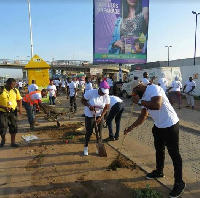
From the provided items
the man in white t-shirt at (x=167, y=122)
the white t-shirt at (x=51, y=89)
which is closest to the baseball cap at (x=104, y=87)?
the man in white t-shirt at (x=167, y=122)

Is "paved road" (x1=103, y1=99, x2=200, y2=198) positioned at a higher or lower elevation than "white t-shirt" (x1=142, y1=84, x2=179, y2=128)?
lower

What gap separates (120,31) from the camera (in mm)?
18500

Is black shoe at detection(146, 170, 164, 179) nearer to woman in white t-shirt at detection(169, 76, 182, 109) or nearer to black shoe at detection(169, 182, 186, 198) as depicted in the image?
black shoe at detection(169, 182, 186, 198)

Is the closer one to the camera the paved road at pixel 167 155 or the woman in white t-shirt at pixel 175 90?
the paved road at pixel 167 155

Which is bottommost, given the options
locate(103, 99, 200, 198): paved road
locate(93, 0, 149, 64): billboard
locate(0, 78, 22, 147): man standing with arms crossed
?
locate(103, 99, 200, 198): paved road

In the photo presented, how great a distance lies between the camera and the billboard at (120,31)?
17719mm

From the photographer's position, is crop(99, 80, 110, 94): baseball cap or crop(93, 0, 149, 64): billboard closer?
crop(99, 80, 110, 94): baseball cap

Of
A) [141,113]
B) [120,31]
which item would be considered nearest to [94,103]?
[141,113]

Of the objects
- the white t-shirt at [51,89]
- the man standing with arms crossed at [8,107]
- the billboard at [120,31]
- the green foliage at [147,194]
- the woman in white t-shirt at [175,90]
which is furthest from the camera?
the billboard at [120,31]

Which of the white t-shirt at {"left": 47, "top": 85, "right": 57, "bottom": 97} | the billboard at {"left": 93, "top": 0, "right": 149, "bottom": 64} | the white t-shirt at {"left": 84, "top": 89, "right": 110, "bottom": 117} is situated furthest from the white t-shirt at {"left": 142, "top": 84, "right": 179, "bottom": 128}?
the billboard at {"left": 93, "top": 0, "right": 149, "bottom": 64}

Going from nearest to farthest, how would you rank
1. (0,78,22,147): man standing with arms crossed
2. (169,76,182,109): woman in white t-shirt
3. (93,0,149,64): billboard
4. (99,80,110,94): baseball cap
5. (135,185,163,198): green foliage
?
(135,185,163,198): green foliage, (99,80,110,94): baseball cap, (0,78,22,147): man standing with arms crossed, (169,76,182,109): woman in white t-shirt, (93,0,149,64): billboard

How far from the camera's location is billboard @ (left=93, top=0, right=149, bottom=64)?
17.7 m

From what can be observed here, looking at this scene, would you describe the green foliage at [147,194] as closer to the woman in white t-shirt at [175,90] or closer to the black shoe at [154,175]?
the black shoe at [154,175]

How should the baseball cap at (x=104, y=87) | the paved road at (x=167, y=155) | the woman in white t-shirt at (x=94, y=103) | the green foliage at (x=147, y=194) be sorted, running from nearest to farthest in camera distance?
the green foliage at (x=147, y=194)
the paved road at (x=167, y=155)
the baseball cap at (x=104, y=87)
the woman in white t-shirt at (x=94, y=103)
